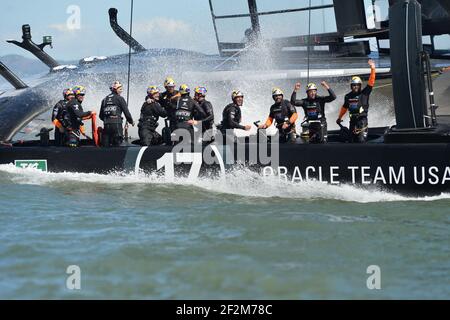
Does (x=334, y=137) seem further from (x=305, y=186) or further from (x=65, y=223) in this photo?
(x=65, y=223)

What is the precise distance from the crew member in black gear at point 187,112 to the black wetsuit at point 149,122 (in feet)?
1.92

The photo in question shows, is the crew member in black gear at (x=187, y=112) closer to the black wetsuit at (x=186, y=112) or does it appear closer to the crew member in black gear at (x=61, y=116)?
the black wetsuit at (x=186, y=112)

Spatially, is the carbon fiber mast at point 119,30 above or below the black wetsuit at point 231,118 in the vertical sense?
above

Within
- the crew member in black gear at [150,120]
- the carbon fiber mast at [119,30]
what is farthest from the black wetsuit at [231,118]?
the carbon fiber mast at [119,30]

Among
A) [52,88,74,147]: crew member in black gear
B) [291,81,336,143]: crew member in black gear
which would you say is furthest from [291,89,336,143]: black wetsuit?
[52,88,74,147]: crew member in black gear

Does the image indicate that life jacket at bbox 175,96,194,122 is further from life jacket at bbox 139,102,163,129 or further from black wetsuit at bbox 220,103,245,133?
life jacket at bbox 139,102,163,129

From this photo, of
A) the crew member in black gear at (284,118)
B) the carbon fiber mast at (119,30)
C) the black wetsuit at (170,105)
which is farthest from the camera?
the carbon fiber mast at (119,30)

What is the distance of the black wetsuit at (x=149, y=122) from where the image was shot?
12.4 metres

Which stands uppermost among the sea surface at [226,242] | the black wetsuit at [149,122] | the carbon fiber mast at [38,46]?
the carbon fiber mast at [38,46]

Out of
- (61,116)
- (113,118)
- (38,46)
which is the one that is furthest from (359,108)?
(38,46)

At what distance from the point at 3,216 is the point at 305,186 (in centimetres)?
360

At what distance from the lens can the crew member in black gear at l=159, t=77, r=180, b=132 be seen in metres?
12.1

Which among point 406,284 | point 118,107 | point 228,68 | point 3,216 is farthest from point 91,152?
point 228,68
